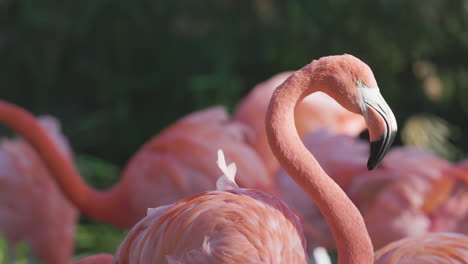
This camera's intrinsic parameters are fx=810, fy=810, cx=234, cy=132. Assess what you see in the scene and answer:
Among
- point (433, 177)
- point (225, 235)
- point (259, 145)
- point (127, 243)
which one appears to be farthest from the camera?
point (259, 145)

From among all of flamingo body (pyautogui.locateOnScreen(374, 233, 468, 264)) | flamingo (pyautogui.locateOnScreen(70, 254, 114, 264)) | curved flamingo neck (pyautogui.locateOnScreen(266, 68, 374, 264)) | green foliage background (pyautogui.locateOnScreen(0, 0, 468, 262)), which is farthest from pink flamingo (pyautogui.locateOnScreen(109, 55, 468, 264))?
green foliage background (pyautogui.locateOnScreen(0, 0, 468, 262))

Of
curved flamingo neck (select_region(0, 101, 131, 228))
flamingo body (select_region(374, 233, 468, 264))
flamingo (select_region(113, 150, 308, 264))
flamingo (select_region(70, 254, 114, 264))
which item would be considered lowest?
curved flamingo neck (select_region(0, 101, 131, 228))

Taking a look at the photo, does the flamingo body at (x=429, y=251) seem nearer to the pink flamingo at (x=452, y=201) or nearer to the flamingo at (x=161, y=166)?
the pink flamingo at (x=452, y=201)

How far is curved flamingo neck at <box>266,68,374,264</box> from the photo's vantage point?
2.03 meters

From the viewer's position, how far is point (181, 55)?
6.11 metres

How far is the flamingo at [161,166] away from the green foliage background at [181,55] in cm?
137

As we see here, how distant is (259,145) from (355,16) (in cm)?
197

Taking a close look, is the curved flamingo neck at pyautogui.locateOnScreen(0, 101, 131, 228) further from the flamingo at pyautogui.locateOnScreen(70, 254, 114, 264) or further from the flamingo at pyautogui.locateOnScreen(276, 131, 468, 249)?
the flamingo at pyautogui.locateOnScreen(70, 254, 114, 264)

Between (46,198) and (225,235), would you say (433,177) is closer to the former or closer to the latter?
(225,235)

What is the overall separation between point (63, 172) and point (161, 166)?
46 centimetres

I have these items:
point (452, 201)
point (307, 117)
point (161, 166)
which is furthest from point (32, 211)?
point (452, 201)

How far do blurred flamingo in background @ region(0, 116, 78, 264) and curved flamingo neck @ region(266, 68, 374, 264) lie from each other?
218 centimetres

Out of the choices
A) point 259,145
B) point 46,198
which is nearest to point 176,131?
point 259,145

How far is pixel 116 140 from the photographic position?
6.21m
